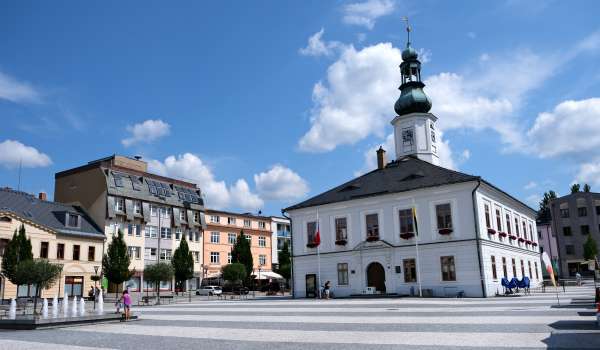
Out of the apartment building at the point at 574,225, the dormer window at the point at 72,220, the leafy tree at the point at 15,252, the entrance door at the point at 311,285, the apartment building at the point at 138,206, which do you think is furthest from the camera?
the apartment building at the point at 574,225

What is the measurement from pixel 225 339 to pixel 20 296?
41.4 metres

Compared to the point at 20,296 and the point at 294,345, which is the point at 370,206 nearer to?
the point at 294,345

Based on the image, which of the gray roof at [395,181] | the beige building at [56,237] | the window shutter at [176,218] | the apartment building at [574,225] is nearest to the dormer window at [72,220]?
the beige building at [56,237]

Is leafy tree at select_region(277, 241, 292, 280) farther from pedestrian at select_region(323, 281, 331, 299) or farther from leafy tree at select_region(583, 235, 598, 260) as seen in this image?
leafy tree at select_region(583, 235, 598, 260)

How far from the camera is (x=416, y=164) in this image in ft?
137

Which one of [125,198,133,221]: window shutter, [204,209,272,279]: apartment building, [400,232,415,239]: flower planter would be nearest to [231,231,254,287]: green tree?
[204,209,272,279]: apartment building

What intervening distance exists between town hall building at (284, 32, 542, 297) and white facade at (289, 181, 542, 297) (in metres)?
0.07

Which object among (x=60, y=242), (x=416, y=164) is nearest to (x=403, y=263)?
(x=416, y=164)

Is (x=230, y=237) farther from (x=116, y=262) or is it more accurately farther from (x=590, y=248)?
(x=590, y=248)

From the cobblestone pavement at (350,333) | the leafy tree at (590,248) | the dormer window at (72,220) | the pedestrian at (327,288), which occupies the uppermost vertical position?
the dormer window at (72,220)

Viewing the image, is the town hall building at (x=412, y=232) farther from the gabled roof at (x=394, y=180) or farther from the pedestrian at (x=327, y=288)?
the pedestrian at (x=327, y=288)

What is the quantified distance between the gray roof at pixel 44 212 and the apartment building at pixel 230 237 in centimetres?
1721

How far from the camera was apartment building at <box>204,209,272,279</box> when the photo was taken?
73625 millimetres

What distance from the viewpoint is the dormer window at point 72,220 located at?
5475 cm
